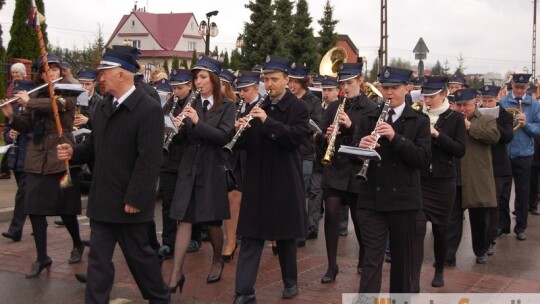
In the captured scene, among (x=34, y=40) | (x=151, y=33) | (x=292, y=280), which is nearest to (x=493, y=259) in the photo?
(x=292, y=280)

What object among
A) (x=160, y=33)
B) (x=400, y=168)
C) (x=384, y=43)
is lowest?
(x=400, y=168)

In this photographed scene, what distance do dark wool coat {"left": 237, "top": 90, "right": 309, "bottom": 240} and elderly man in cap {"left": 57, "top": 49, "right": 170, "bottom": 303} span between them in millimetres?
1125

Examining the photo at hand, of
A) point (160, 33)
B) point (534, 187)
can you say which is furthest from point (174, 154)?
point (160, 33)

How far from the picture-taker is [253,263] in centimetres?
620

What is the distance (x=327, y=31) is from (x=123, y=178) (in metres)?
43.0

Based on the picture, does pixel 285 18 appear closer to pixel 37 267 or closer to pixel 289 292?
pixel 37 267

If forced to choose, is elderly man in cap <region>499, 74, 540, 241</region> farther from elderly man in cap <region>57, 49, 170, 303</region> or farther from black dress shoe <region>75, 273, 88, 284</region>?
elderly man in cap <region>57, 49, 170, 303</region>

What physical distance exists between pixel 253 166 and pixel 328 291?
1469 millimetres

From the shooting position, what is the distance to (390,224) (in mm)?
5617

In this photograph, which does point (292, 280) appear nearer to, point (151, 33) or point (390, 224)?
point (390, 224)

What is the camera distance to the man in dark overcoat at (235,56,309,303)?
6.24 m

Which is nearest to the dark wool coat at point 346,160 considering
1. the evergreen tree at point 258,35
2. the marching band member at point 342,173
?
the marching band member at point 342,173

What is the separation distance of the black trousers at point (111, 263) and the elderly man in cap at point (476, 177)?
3.93 m

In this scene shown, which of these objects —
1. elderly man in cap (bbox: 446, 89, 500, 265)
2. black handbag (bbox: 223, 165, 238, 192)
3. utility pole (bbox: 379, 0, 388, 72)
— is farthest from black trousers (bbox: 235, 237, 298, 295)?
utility pole (bbox: 379, 0, 388, 72)
